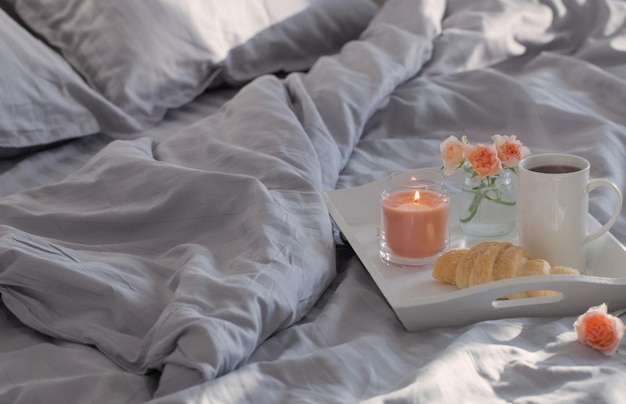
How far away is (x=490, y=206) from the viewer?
1136 millimetres

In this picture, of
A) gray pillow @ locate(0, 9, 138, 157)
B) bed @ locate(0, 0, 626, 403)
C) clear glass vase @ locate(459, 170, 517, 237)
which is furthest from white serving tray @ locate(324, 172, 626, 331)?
gray pillow @ locate(0, 9, 138, 157)

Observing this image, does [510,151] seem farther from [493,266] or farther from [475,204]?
[493,266]

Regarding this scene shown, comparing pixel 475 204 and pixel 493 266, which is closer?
pixel 493 266

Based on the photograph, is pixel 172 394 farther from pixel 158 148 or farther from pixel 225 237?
pixel 158 148

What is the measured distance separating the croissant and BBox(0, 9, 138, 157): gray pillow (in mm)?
863

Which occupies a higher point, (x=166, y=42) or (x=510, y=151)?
(x=510, y=151)

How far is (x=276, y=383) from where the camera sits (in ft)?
2.74

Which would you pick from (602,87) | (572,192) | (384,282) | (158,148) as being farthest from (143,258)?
(602,87)

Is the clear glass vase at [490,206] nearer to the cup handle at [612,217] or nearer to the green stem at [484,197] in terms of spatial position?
the green stem at [484,197]

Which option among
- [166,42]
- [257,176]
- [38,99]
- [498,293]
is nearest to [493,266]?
[498,293]

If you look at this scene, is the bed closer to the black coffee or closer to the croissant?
the croissant

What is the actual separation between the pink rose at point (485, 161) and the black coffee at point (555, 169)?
7cm

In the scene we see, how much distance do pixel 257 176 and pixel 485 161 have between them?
1.06 feet

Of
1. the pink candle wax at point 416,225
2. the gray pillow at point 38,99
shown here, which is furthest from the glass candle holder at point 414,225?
the gray pillow at point 38,99
